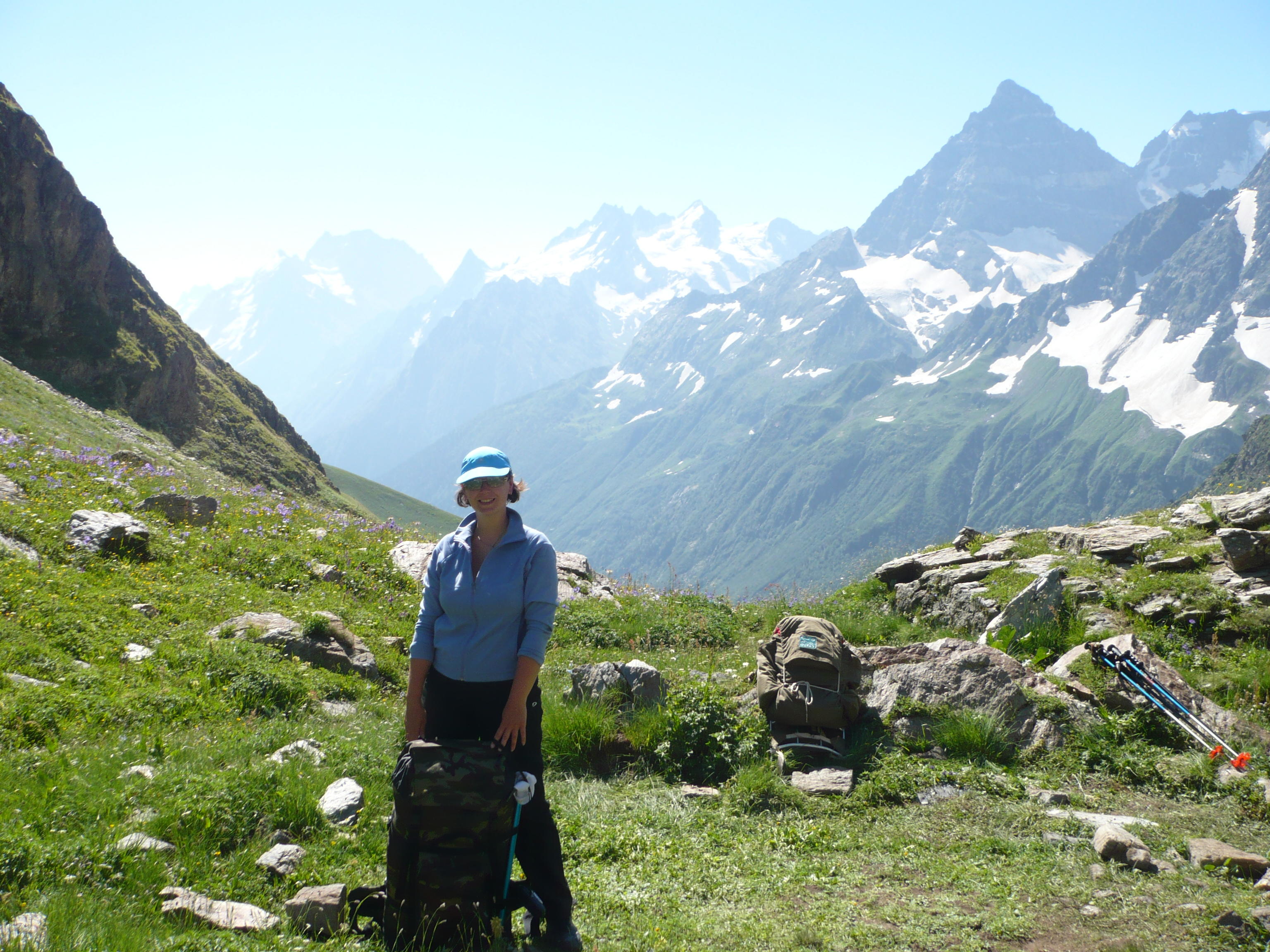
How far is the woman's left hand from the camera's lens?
4867mm

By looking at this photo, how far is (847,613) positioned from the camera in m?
15.3

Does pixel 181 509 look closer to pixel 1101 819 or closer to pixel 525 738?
pixel 525 738

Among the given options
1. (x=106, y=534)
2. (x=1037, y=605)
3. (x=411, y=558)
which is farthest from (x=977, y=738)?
(x=106, y=534)

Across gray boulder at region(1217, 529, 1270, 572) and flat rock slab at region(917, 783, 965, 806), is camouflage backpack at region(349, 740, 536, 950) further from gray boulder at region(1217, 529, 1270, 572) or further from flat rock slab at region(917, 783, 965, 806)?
gray boulder at region(1217, 529, 1270, 572)

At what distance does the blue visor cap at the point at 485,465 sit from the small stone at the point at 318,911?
2.73 metres

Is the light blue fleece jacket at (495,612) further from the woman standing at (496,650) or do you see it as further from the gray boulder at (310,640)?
the gray boulder at (310,640)

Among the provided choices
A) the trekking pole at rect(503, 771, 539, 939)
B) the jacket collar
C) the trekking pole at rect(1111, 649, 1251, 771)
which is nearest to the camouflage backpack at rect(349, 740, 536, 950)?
the trekking pole at rect(503, 771, 539, 939)

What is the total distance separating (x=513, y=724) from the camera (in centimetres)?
488

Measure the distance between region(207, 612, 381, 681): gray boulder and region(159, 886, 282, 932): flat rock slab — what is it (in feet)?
17.5

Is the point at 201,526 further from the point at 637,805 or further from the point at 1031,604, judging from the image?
the point at 1031,604

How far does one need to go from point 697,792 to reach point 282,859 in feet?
13.8

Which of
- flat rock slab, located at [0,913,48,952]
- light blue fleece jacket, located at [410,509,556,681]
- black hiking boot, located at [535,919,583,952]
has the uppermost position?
light blue fleece jacket, located at [410,509,556,681]

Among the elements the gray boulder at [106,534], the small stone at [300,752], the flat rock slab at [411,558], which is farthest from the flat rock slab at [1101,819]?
the gray boulder at [106,534]

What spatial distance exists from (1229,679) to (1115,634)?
1451 mm
